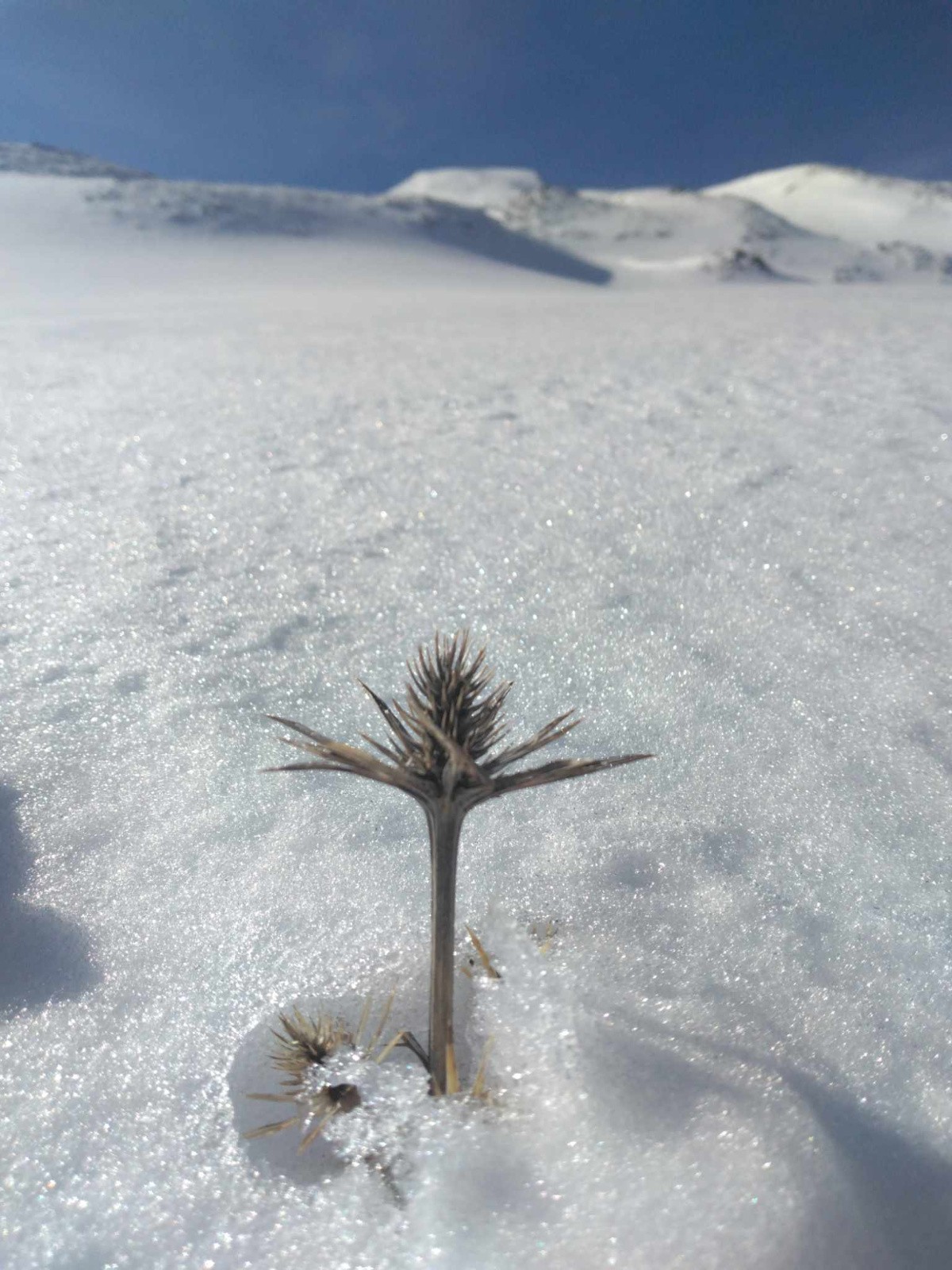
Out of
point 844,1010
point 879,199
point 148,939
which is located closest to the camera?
point 844,1010

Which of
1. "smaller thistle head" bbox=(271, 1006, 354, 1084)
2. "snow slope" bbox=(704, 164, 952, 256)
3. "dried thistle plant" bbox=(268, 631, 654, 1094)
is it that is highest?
"snow slope" bbox=(704, 164, 952, 256)

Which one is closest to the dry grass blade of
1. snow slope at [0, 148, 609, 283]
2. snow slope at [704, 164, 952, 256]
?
snow slope at [0, 148, 609, 283]

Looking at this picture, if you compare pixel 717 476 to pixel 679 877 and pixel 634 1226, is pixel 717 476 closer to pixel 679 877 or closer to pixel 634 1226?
pixel 679 877

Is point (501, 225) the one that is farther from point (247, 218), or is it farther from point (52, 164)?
point (52, 164)

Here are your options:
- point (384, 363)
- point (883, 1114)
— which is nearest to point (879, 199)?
point (384, 363)

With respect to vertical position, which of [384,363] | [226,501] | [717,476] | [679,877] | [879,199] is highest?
[879,199]

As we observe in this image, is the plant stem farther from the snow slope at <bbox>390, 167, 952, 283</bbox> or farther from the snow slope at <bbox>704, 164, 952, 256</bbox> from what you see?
the snow slope at <bbox>704, 164, 952, 256</bbox>

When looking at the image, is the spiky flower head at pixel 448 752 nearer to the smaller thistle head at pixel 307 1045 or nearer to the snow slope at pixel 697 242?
the smaller thistle head at pixel 307 1045
